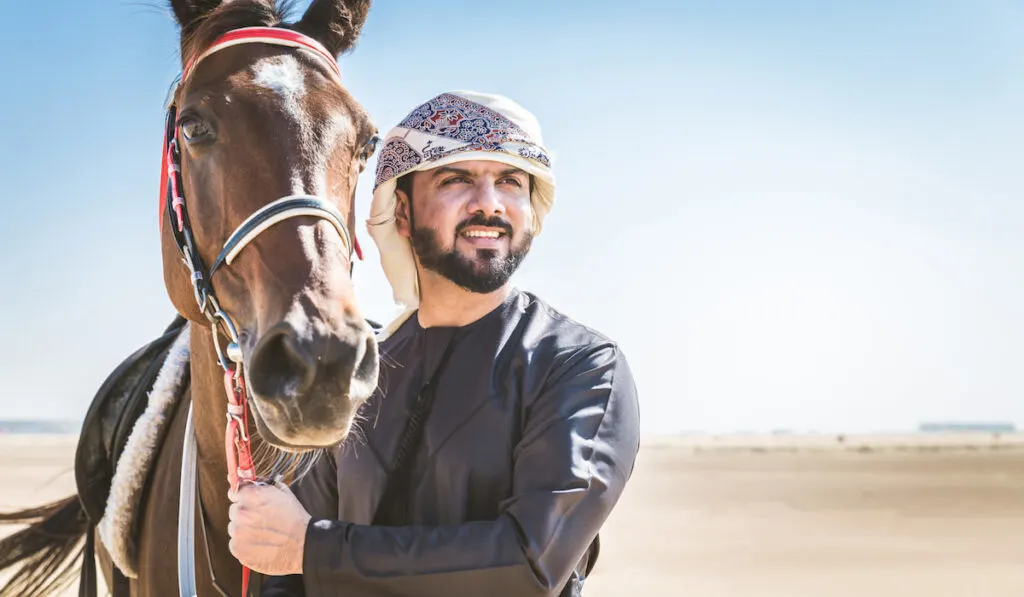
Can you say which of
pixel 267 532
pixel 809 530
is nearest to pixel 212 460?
pixel 267 532

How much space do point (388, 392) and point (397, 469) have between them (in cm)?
28

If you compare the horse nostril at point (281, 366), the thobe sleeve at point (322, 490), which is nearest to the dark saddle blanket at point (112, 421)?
the thobe sleeve at point (322, 490)

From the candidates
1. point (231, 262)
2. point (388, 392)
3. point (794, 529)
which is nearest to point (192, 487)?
point (388, 392)

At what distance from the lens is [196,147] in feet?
8.01

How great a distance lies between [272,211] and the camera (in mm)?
2193

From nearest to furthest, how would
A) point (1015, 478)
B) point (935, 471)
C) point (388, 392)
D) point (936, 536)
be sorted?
point (388, 392)
point (936, 536)
point (1015, 478)
point (935, 471)

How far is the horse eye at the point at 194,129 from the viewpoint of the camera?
243cm

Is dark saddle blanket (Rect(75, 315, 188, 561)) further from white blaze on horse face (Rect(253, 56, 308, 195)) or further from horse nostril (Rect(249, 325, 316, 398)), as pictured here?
horse nostril (Rect(249, 325, 316, 398))

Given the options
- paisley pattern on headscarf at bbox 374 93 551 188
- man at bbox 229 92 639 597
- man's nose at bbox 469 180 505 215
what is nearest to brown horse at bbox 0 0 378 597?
paisley pattern on headscarf at bbox 374 93 551 188

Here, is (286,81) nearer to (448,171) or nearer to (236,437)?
(448,171)

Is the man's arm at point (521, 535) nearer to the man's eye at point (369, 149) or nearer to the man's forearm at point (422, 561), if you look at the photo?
the man's forearm at point (422, 561)

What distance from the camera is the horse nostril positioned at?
1918 millimetres

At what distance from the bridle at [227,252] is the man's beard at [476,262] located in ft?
0.80

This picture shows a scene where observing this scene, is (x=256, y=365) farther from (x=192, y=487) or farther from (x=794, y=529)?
(x=794, y=529)
